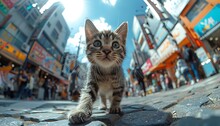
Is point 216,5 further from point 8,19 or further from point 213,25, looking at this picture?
point 8,19

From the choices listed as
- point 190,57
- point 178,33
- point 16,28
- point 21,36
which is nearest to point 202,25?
point 178,33

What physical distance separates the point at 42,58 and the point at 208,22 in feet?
71.6

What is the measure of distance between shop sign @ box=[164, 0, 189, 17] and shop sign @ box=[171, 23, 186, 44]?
1271mm

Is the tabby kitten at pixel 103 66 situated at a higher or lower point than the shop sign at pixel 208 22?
lower

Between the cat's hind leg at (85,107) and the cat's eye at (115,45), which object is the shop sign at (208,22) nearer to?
the cat's eye at (115,45)

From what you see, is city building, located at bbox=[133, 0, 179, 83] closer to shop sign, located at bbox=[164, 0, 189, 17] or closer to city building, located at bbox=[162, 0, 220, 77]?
shop sign, located at bbox=[164, 0, 189, 17]

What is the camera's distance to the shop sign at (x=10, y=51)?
15.6 metres

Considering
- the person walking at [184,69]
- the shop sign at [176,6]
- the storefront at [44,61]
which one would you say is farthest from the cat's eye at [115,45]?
the storefront at [44,61]

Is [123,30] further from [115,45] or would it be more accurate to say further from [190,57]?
[190,57]

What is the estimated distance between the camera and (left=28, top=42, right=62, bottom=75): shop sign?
839 inches

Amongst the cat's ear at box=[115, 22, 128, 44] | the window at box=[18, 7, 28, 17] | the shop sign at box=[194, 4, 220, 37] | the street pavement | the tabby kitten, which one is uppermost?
the window at box=[18, 7, 28, 17]

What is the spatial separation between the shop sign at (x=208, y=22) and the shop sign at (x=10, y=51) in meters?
18.8

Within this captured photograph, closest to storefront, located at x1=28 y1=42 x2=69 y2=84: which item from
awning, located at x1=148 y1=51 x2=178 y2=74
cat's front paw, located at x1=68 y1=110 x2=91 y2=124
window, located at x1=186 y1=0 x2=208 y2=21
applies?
awning, located at x1=148 y1=51 x2=178 y2=74

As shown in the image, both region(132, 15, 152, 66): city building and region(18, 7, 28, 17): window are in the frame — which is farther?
region(132, 15, 152, 66): city building
